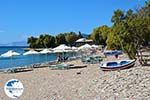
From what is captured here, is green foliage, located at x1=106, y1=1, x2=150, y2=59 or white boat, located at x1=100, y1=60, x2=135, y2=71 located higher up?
green foliage, located at x1=106, y1=1, x2=150, y2=59

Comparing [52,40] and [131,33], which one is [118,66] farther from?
[52,40]

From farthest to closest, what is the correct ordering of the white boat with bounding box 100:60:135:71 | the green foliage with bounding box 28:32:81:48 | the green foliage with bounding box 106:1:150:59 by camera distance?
the green foliage with bounding box 28:32:81:48, the green foliage with bounding box 106:1:150:59, the white boat with bounding box 100:60:135:71

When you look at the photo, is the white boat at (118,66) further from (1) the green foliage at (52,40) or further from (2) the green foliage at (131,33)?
(1) the green foliage at (52,40)

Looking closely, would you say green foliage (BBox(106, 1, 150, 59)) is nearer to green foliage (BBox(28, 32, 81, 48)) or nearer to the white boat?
the white boat

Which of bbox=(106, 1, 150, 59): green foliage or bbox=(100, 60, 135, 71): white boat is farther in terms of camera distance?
bbox=(106, 1, 150, 59): green foliage

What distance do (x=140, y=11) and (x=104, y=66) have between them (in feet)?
39.0

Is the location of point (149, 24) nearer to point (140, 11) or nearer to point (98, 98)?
point (140, 11)

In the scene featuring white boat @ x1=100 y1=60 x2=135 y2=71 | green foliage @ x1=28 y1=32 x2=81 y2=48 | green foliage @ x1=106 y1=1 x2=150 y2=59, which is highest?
green foliage @ x1=28 y1=32 x2=81 y2=48

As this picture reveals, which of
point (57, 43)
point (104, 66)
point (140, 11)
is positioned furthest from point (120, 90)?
point (57, 43)

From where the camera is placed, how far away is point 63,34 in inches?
6029

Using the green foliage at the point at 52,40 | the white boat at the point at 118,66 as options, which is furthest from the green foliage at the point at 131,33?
the green foliage at the point at 52,40

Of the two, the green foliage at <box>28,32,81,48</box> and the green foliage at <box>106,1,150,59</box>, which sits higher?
the green foliage at <box>28,32,81,48</box>

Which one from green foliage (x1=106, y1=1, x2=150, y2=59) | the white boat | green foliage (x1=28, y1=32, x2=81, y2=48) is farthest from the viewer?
green foliage (x1=28, y1=32, x2=81, y2=48)

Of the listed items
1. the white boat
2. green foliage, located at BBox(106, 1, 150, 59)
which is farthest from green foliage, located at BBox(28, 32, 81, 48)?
the white boat
